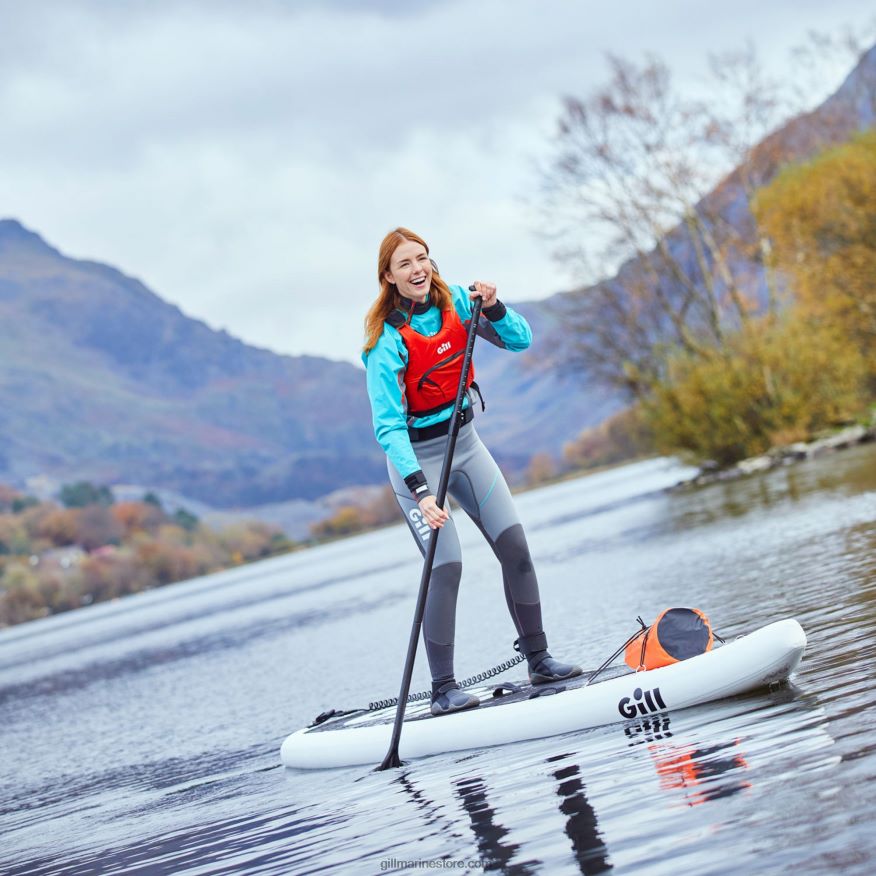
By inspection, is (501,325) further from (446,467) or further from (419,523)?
(419,523)

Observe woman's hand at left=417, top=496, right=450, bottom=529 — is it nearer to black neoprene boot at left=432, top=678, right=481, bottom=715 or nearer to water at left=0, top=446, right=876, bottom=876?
black neoprene boot at left=432, top=678, right=481, bottom=715

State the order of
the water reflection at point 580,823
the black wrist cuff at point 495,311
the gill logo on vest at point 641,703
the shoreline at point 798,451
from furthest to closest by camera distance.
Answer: the shoreline at point 798,451 < the black wrist cuff at point 495,311 < the gill logo on vest at point 641,703 < the water reflection at point 580,823

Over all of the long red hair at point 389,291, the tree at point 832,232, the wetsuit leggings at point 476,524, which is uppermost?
the tree at point 832,232

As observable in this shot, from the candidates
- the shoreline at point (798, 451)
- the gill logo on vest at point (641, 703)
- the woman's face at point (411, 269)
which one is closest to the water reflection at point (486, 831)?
the gill logo on vest at point (641, 703)

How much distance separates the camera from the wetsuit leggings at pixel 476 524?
26.9 ft

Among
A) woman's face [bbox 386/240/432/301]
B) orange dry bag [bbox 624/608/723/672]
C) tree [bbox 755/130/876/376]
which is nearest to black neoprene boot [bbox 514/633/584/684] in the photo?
orange dry bag [bbox 624/608/723/672]

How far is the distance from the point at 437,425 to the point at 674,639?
194cm

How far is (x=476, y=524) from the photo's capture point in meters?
8.17

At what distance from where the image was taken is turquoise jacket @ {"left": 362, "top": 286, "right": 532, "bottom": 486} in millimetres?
7859

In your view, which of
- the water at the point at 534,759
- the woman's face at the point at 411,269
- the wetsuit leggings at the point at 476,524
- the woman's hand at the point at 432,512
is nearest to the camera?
the water at the point at 534,759

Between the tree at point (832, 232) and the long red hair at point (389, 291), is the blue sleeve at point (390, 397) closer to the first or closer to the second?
the long red hair at point (389, 291)

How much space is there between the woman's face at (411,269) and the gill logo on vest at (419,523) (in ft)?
4.38

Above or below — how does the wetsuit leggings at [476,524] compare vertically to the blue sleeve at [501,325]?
below

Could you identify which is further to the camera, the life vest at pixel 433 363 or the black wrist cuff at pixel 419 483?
the life vest at pixel 433 363
